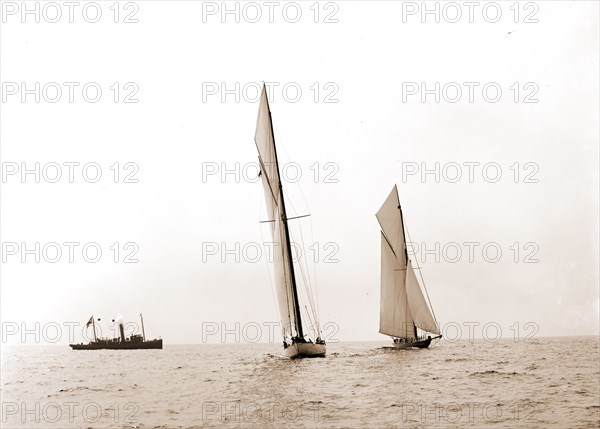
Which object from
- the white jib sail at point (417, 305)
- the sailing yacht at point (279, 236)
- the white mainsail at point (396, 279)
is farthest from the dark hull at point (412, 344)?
the sailing yacht at point (279, 236)

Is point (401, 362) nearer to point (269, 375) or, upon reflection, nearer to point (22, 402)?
point (269, 375)

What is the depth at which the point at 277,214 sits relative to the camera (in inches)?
1928

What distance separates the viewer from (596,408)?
2569cm

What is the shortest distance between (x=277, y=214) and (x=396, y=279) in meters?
20.5

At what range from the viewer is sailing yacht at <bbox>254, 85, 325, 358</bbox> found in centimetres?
4800

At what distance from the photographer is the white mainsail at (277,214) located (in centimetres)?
4800

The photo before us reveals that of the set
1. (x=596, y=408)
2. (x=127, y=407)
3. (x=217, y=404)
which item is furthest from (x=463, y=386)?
(x=127, y=407)

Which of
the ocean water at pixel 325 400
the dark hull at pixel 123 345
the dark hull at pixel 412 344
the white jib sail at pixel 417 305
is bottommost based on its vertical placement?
the dark hull at pixel 123 345

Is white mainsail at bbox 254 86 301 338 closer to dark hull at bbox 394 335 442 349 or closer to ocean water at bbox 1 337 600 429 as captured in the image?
ocean water at bbox 1 337 600 429

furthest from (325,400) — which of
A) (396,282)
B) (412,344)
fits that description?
(412,344)

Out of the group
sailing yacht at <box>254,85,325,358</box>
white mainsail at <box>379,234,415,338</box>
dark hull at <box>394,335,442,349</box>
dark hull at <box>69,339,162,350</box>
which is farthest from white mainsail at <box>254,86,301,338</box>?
dark hull at <box>69,339,162,350</box>

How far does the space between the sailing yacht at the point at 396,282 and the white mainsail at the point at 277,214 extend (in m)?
18.9

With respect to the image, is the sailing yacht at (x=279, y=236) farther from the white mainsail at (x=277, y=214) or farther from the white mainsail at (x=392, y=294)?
the white mainsail at (x=392, y=294)

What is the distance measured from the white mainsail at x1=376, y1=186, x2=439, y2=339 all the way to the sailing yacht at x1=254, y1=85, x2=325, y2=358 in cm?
1787
